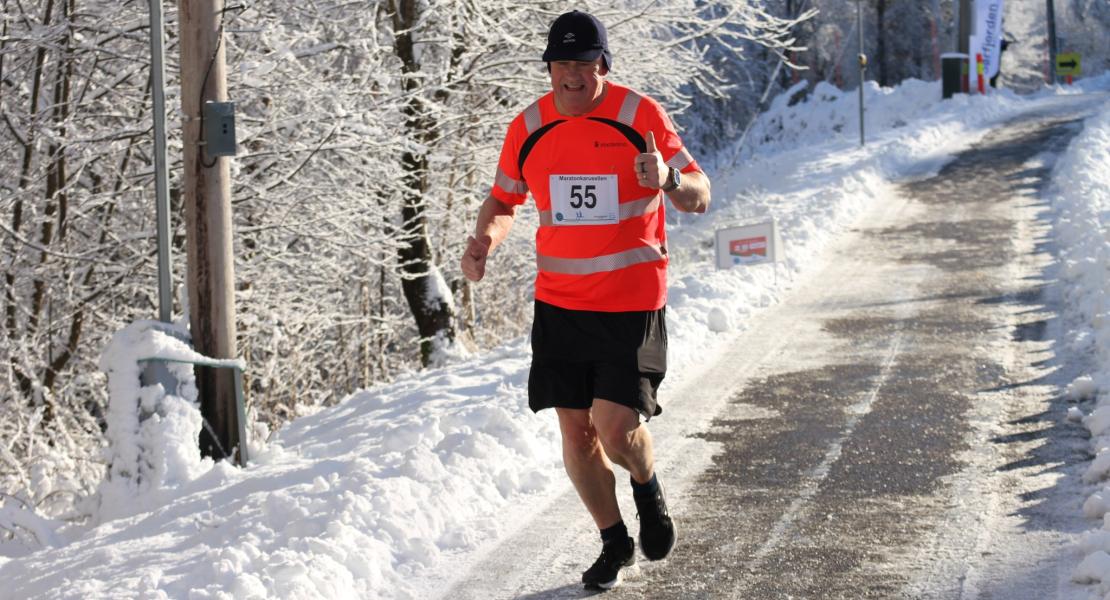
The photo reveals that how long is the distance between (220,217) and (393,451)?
5.07ft

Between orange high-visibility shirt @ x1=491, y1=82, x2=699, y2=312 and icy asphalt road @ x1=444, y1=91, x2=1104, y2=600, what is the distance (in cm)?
108

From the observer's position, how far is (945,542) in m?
5.17

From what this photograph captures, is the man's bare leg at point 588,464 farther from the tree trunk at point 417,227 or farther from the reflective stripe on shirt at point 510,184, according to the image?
the tree trunk at point 417,227

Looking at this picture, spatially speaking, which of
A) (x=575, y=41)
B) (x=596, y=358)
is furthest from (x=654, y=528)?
(x=575, y=41)

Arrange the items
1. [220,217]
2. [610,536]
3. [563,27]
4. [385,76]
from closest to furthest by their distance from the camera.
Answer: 1. [563,27]
2. [610,536]
3. [220,217]
4. [385,76]

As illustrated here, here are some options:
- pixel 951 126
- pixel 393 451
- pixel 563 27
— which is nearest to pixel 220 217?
pixel 393 451

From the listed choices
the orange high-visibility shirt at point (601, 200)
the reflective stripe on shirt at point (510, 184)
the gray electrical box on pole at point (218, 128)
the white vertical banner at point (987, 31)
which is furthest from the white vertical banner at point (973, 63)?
the orange high-visibility shirt at point (601, 200)

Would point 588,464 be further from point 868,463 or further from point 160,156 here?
point 160,156

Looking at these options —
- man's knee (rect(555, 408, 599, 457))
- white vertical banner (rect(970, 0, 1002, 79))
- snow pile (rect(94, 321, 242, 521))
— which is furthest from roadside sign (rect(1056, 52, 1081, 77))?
man's knee (rect(555, 408, 599, 457))

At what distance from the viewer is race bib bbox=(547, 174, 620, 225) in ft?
15.0

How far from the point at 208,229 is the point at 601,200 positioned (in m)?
3.05

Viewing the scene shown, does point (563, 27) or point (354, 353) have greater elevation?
point (563, 27)

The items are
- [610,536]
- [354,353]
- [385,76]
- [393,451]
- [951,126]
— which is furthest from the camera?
[951,126]

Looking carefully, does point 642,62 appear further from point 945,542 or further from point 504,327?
point 945,542
